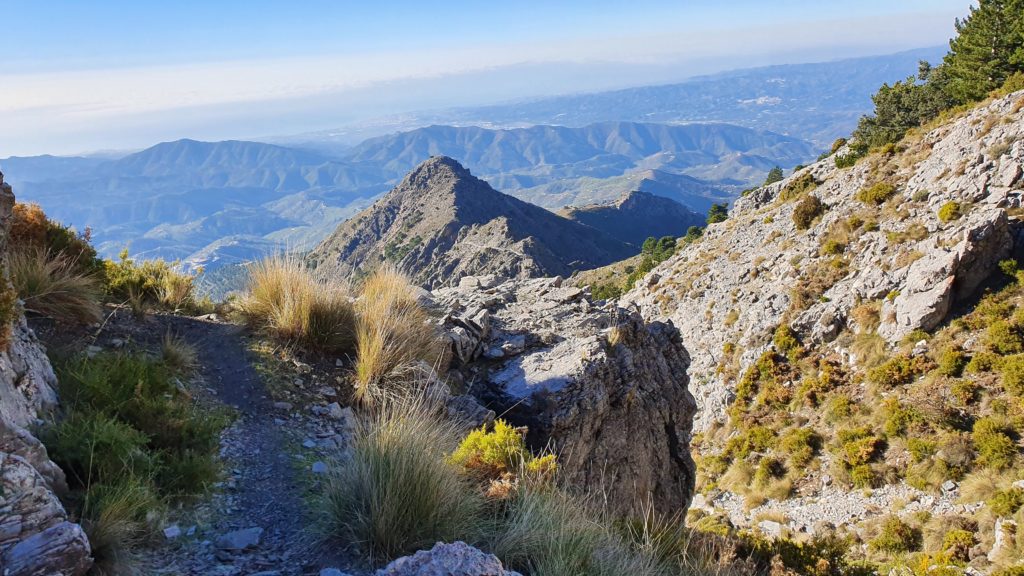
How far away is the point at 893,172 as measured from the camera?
28406 millimetres

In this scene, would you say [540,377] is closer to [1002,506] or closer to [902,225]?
[1002,506]

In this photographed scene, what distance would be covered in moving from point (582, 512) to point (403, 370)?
3.04m

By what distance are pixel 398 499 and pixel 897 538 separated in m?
16.5

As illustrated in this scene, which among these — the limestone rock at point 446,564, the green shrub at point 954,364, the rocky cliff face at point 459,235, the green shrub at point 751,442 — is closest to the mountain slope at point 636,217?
the rocky cliff face at point 459,235

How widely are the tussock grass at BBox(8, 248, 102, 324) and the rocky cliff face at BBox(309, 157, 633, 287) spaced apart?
7687cm

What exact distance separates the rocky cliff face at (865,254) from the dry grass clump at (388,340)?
1619 centimetres

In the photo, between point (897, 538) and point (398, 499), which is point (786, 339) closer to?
point (897, 538)

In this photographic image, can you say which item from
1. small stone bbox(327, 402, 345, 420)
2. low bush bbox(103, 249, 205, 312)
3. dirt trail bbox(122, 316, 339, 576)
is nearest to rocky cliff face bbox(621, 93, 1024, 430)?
low bush bbox(103, 249, 205, 312)

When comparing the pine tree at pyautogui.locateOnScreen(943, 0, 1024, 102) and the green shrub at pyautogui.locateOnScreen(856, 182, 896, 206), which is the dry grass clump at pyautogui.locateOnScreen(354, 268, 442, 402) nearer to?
the green shrub at pyautogui.locateOnScreen(856, 182, 896, 206)

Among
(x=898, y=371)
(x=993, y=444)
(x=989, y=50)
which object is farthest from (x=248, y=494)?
(x=989, y=50)

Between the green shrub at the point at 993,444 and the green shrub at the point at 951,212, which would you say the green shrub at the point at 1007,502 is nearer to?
the green shrub at the point at 993,444

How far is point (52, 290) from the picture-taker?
6.67 metres

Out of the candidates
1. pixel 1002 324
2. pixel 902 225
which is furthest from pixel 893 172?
pixel 1002 324

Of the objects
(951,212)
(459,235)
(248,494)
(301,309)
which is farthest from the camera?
(459,235)
